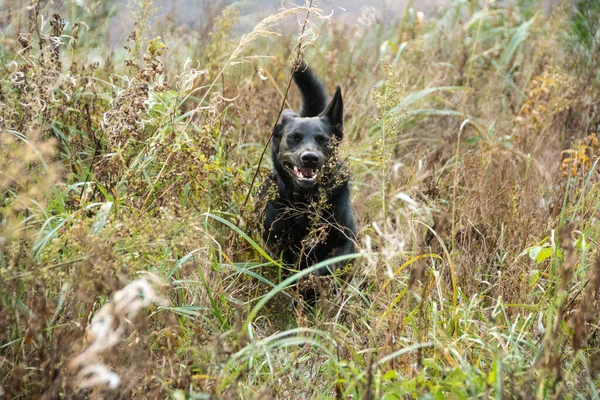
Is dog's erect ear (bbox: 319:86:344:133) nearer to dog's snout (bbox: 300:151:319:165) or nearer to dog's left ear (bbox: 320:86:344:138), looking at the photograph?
dog's left ear (bbox: 320:86:344:138)

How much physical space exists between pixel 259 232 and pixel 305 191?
1.35 ft

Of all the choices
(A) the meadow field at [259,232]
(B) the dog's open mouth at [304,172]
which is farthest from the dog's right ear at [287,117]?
(B) the dog's open mouth at [304,172]

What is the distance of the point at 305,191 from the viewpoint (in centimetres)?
364

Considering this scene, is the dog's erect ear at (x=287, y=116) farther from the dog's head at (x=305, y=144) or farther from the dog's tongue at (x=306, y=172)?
the dog's tongue at (x=306, y=172)

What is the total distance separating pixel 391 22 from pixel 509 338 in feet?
18.1

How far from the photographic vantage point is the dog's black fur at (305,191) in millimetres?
3451

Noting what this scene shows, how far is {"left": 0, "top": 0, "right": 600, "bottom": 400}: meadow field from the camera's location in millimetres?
1849

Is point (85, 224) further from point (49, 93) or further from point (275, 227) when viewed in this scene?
point (275, 227)

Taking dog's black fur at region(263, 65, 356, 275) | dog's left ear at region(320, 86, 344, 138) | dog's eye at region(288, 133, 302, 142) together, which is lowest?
dog's black fur at region(263, 65, 356, 275)

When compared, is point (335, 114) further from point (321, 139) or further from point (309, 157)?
point (309, 157)

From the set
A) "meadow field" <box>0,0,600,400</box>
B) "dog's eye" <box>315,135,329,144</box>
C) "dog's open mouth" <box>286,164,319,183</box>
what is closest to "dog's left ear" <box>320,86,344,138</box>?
"dog's eye" <box>315,135,329,144</box>

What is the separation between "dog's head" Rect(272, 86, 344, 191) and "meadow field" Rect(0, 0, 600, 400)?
16 centimetres

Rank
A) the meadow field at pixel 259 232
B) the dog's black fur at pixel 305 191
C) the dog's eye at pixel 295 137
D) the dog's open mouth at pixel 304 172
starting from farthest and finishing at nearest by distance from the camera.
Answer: the dog's eye at pixel 295 137 → the dog's open mouth at pixel 304 172 → the dog's black fur at pixel 305 191 → the meadow field at pixel 259 232

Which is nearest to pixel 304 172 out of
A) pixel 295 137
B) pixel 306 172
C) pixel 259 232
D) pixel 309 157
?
pixel 306 172
